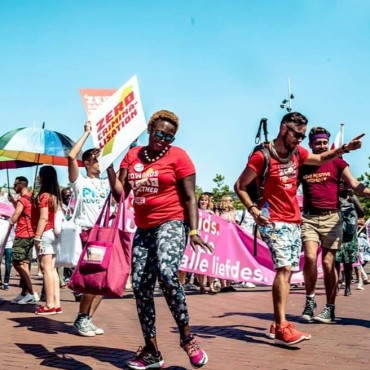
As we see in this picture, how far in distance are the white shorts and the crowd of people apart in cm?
1

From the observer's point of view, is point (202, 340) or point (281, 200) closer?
point (281, 200)

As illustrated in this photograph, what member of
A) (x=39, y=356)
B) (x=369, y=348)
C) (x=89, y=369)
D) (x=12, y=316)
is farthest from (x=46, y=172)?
(x=369, y=348)

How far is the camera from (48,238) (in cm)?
810

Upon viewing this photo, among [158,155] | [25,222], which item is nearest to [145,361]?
[158,155]

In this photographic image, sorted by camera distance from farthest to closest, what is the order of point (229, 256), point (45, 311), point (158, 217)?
point (229, 256) → point (45, 311) → point (158, 217)

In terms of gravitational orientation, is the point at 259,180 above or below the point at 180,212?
above

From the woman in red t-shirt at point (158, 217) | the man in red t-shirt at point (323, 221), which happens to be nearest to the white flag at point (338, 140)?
the man in red t-shirt at point (323, 221)

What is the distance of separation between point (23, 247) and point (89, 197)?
251cm

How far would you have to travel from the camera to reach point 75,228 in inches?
314

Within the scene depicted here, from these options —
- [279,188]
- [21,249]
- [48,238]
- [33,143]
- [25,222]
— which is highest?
[33,143]

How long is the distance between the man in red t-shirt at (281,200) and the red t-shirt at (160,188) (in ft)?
3.34

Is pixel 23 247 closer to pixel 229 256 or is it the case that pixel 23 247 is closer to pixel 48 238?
pixel 48 238

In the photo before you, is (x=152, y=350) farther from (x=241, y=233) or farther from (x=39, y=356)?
(x=241, y=233)

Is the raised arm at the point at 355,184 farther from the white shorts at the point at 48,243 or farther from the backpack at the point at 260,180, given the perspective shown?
the white shorts at the point at 48,243
